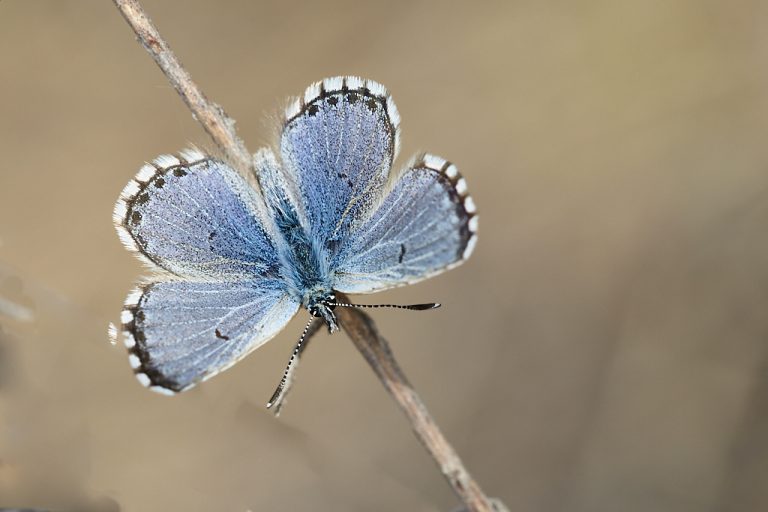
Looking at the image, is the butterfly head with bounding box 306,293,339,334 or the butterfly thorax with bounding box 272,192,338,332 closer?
the butterfly head with bounding box 306,293,339,334

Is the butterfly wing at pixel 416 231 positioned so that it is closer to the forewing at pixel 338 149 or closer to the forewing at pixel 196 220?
the forewing at pixel 338 149

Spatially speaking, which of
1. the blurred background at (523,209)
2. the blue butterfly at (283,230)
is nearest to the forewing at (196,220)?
the blue butterfly at (283,230)

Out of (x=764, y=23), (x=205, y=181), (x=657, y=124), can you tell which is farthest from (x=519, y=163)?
(x=205, y=181)

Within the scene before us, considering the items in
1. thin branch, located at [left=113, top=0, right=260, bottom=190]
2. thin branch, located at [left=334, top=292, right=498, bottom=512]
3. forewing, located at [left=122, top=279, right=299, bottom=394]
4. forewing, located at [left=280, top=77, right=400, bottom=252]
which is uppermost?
thin branch, located at [left=113, top=0, right=260, bottom=190]

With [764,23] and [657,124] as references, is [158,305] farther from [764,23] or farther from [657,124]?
[764,23]

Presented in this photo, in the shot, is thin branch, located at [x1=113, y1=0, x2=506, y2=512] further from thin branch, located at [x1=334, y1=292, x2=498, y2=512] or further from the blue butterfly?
the blue butterfly

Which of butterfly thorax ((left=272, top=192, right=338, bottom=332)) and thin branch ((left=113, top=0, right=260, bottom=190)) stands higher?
thin branch ((left=113, top=0, right=260, bottom=190))

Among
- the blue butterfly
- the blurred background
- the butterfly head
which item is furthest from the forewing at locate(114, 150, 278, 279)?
→ the blurred background

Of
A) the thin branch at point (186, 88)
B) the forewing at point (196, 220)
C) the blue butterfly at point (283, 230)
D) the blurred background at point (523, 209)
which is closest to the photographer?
the thin branch at point (186, 88)
